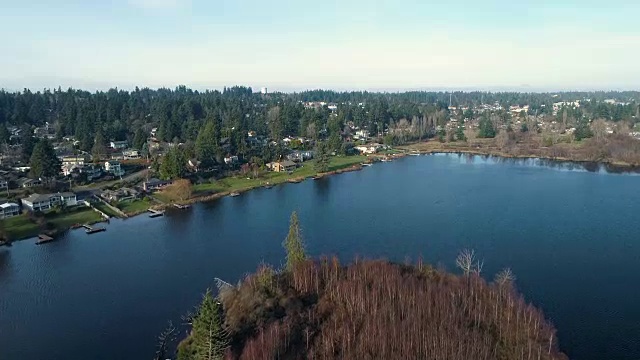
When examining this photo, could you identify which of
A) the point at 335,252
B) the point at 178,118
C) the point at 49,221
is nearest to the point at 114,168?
the point at 49,221

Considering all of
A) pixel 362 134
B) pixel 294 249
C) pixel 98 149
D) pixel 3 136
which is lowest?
pixel 362 134

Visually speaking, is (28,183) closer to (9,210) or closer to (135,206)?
(9,210)

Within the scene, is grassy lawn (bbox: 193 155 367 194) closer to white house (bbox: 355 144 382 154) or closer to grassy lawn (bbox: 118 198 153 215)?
grassy lawn (bbox: 118 198 153 215)

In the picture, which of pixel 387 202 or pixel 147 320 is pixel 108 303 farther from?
pixel 387 202

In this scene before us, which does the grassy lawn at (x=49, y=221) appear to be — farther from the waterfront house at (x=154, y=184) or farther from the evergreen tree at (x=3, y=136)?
the evergreen tree at (x=3, y=136)

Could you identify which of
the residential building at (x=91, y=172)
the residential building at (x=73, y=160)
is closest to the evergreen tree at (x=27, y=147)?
the residential building at (x=73, y=160)

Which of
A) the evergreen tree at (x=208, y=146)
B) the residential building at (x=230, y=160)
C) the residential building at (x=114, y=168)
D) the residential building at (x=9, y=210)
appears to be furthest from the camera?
the residential building at (x=230, y=160)
